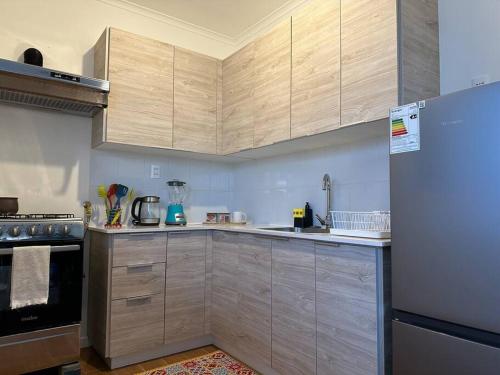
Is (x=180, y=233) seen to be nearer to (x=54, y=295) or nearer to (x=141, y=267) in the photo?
(x=141, y=267)

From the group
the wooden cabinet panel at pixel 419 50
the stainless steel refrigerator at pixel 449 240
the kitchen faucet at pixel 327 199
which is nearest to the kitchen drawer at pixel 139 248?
the kitchen faucet at pixel 327 199

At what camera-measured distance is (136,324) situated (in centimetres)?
220

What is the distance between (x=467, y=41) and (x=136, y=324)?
2482 mm

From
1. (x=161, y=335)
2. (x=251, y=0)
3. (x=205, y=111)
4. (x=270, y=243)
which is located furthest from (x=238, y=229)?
(x=251, y=0)

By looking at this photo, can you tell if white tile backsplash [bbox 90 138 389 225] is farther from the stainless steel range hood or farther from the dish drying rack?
the stainless steel range hood

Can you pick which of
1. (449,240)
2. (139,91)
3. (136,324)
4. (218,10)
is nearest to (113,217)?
(136,324)

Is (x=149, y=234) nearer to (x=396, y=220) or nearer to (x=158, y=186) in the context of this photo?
(x=158, y=186)

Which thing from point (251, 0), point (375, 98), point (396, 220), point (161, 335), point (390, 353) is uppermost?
point (251, 0)

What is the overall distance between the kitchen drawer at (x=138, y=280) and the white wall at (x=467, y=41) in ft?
6.59

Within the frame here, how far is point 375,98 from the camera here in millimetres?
1679

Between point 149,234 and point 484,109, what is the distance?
75.3 inches

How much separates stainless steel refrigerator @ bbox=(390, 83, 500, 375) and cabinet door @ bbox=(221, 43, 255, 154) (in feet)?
4.56

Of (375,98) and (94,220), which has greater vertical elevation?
(375,98)

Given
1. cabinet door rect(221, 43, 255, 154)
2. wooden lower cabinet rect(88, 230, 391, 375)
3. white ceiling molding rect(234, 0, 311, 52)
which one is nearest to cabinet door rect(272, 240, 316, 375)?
wooden lower cabinet rect(88, 230, 391, 375)
